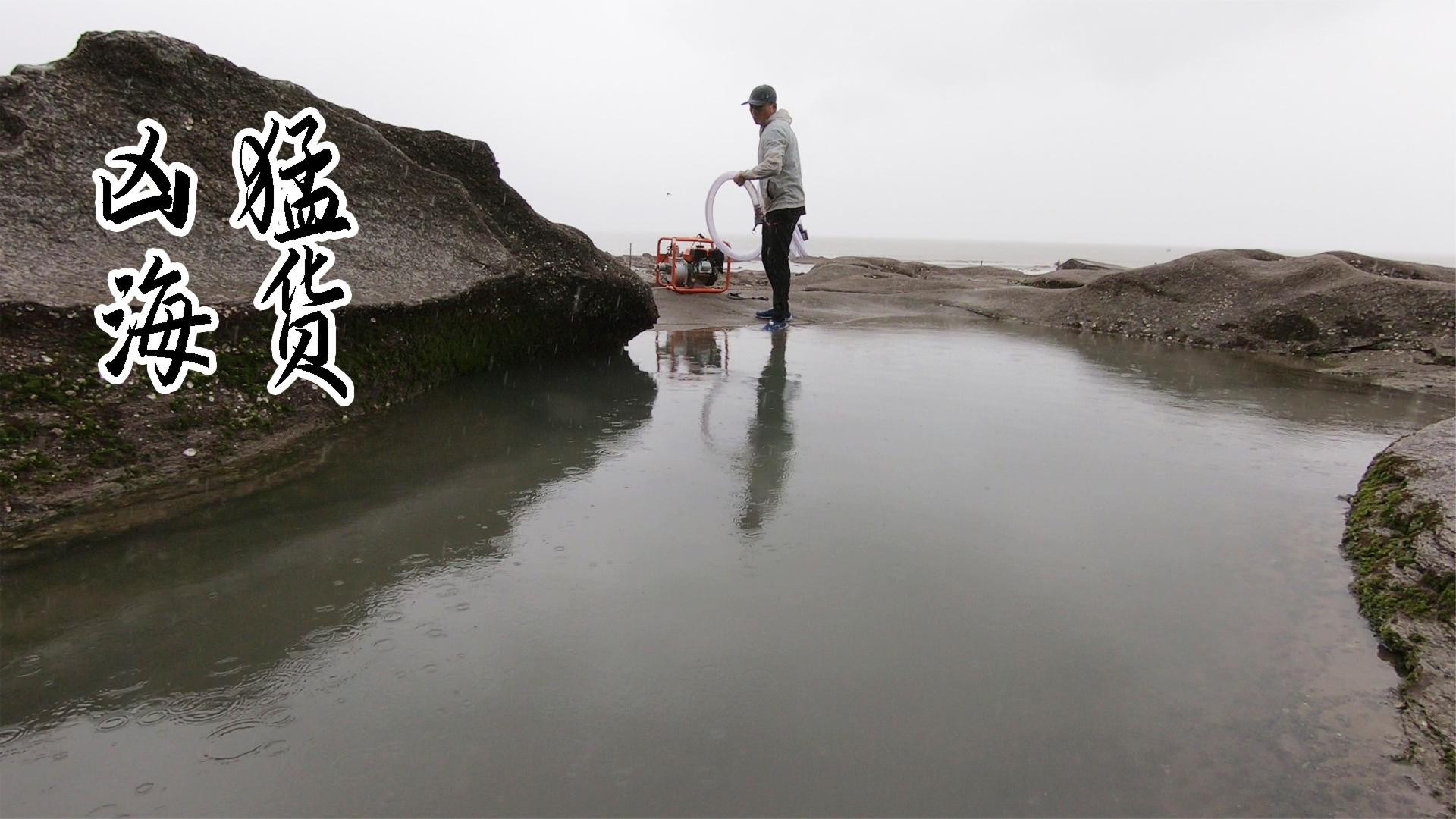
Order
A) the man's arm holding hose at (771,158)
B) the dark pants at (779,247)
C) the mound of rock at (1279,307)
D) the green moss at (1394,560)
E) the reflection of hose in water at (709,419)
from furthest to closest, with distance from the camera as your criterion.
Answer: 1. the dark pants at (779,247)
2. the man's arm holding hose at (771,158)
3. the mound of rock at (1279,307)
4. the reflection of hose in water at (709,419)
5. the green moss at (1394,560)

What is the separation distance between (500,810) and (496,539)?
1.19 m

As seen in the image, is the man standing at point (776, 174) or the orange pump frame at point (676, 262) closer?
the man standing at point (776, 174)

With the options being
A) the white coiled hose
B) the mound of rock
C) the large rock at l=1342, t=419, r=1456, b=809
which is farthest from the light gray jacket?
the large rock at l=1342, t=419, r=1456, b=809

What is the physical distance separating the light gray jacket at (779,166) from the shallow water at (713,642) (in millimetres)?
3727

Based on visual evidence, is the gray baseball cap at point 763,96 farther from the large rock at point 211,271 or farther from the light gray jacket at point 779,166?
the large rock at point 211,271

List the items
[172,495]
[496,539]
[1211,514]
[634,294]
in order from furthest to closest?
[634,294] → [1211,514] → [172,495] → [496,539]

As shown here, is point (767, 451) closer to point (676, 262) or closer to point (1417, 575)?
point (1417, 575)

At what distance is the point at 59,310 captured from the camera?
275 cm

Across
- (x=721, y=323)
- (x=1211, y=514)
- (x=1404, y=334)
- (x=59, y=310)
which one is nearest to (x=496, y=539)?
(x=59, y=310)

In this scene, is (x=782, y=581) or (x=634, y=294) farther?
(x=634, y=294)

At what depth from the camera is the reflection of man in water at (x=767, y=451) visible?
2.85 metres

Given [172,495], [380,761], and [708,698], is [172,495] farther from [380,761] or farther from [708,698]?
[708,698]

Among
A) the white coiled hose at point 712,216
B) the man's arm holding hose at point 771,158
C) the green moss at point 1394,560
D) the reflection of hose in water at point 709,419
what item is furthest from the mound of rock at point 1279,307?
the reflection of hose in water at point 709,419

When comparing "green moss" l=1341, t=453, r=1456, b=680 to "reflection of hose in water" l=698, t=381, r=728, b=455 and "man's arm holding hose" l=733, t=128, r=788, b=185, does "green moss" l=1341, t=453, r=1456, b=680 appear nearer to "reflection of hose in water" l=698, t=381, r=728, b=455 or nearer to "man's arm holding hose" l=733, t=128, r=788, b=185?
"reflection of hose in water" l=698, t=381, r=728, b=455
